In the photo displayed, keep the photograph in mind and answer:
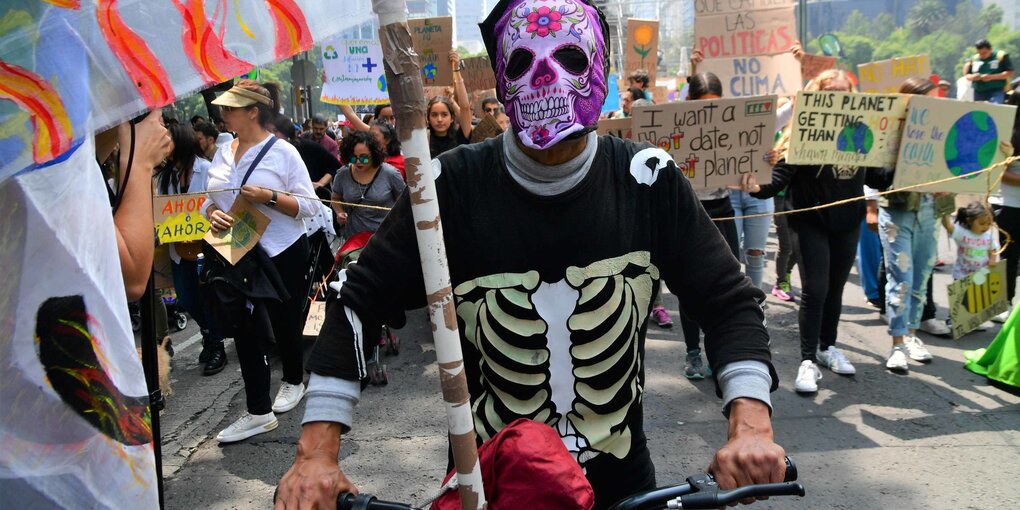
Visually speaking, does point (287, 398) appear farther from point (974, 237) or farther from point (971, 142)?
point (974, 237)

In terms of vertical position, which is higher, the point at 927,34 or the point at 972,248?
the point at 927,34

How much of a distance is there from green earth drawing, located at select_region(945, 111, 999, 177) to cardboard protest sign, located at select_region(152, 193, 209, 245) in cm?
499

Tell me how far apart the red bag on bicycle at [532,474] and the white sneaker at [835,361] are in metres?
4.78

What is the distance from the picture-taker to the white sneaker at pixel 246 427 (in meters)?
4.97

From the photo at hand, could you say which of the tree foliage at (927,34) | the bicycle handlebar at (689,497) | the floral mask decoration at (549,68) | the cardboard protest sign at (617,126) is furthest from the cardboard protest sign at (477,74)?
the tree foliage at (927,34)

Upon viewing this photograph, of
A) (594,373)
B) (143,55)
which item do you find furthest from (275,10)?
(594,373)

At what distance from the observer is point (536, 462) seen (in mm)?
1428

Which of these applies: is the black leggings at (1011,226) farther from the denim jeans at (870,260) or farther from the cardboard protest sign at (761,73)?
the cardboard protest sign at (761,73)

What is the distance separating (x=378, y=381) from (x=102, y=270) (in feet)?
14.7

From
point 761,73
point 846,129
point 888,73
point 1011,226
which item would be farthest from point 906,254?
point 888,73

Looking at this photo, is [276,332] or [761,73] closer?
[276,332]

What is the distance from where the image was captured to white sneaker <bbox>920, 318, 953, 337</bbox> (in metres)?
6.83

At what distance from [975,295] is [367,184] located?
4509 mm

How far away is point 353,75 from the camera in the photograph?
1153cm
